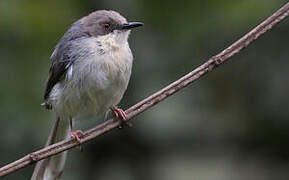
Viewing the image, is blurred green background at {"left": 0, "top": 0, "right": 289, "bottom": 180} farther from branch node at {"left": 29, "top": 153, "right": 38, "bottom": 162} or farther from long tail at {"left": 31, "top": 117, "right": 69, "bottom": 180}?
branch node at {"left": 29, "top": 153, "right": 38, "bottom": 162}

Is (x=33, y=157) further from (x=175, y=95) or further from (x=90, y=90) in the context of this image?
(x=175, y=95)

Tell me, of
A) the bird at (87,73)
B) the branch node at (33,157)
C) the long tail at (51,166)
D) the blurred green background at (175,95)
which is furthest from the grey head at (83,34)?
the branch node at (33,157)

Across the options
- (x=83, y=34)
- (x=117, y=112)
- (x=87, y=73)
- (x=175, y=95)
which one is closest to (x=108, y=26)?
(x=83, y=34)

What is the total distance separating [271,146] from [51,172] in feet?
7.05

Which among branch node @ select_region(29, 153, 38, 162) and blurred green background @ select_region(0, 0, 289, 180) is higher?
blurred green background @ select_region(0, 0, 289, 180)

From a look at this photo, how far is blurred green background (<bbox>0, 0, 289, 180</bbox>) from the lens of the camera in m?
5.24

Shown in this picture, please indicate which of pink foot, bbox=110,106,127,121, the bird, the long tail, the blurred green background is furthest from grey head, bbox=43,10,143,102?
pink foot, bbox=110,106,127,121

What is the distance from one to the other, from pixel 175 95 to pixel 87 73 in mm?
1101

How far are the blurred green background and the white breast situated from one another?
1.07ft

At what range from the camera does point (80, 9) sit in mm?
5590

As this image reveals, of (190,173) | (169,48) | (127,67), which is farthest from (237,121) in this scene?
(127,67)

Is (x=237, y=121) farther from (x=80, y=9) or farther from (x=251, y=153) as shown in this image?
(x=80, y=9)

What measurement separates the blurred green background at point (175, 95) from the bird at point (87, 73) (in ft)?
0.49

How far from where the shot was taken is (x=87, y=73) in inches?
191
